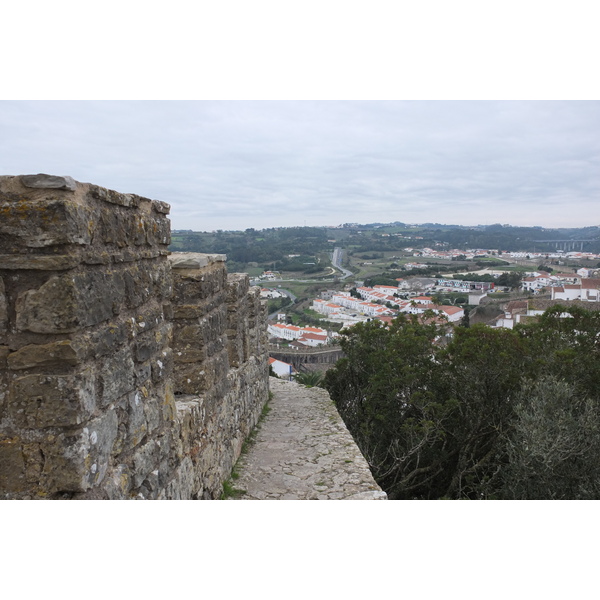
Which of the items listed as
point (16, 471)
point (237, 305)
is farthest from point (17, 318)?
point (237, 305)

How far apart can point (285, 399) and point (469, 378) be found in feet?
11.2

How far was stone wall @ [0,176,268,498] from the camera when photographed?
1.94m

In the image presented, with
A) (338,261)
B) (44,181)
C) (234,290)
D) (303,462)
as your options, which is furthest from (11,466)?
(338,261)

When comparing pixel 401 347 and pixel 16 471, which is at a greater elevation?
pixel 16 471

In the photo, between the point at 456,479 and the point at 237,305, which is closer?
the point at 237,305

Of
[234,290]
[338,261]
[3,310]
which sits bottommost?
[338,261]

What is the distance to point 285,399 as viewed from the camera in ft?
30.5

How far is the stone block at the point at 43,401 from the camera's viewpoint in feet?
6.47

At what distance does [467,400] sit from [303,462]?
16.0 feet

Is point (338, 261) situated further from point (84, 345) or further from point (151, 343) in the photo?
point (84, 345)

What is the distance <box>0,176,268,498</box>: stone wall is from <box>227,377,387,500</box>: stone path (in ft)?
6.46

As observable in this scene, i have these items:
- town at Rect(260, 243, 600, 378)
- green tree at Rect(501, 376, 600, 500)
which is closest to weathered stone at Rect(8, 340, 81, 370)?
green tree at Rect(501, 376, 600, 500)

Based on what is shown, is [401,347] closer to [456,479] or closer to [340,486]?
[456,479]

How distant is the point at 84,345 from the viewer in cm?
204
